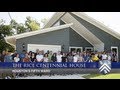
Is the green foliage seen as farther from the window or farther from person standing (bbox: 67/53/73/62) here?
the window

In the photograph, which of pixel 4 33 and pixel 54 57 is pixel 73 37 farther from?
pixel 4 33

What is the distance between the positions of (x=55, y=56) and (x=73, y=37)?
5.37 feet

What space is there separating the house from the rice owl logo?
29.0 inches

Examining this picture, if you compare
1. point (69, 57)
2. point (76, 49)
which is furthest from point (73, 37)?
point (69, 57)

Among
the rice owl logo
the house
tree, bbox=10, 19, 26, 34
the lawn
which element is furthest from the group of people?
tree, bbox=10, 19, 26, 34

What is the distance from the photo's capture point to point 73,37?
11094 mm

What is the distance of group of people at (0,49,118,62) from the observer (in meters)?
9.31

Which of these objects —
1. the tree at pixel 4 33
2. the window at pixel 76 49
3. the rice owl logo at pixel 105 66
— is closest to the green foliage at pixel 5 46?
the tree at pixel 4 33

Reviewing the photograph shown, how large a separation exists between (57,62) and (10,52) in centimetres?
130

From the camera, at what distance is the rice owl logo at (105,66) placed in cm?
933

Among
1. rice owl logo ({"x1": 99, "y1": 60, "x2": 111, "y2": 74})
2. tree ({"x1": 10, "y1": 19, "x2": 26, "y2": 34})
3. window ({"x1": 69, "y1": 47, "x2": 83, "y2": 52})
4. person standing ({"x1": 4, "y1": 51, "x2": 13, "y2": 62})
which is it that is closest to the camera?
person standing ({"x1": 4, "y1": 51, "x2": 13, "y2": 62})
